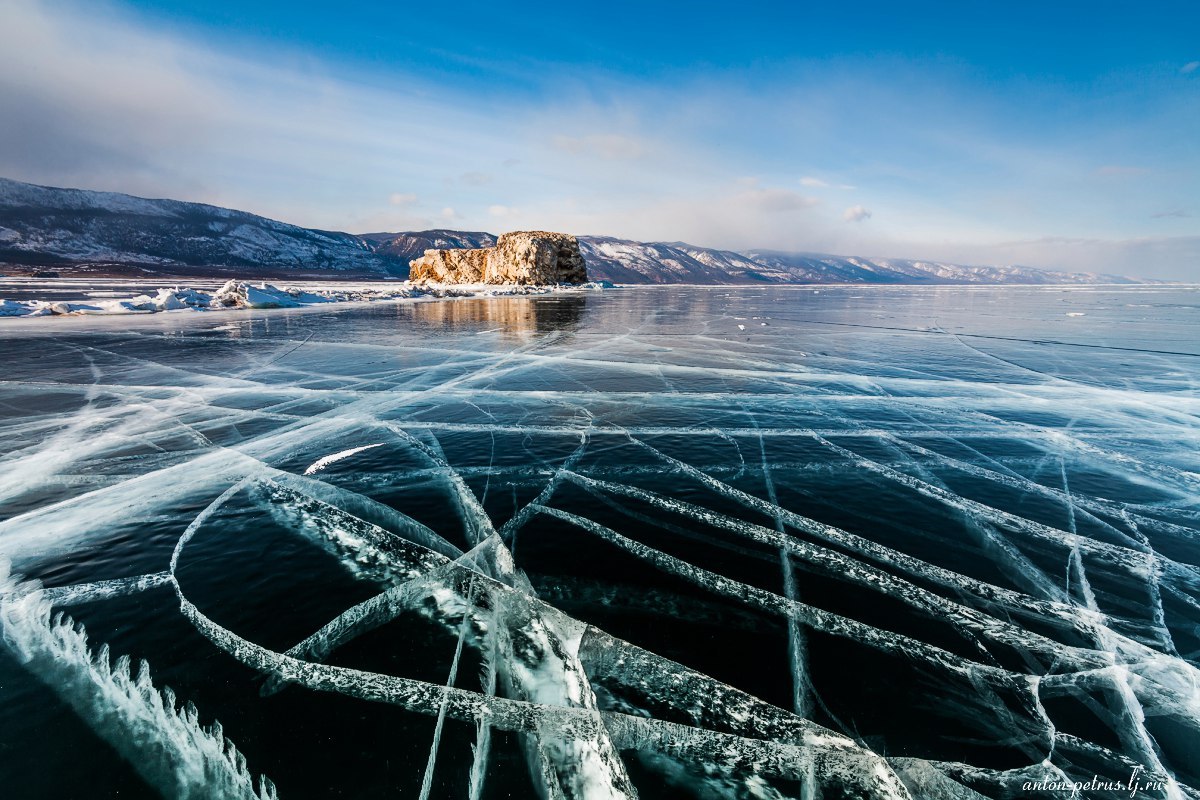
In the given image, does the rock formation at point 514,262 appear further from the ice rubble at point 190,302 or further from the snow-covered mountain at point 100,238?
the snow-covered mountain at point 100,238

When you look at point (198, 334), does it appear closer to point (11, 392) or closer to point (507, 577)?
point (11, 392)

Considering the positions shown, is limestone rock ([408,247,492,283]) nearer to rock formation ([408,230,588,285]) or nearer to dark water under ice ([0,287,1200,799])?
rock formation ([408,230,588,285])

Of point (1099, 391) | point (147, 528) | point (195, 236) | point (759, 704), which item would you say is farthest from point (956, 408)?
point (195, 236)

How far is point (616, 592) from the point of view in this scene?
5.35 meters

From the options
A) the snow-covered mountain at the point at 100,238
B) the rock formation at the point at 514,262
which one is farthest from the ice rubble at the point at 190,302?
the snow-covered mountain at the point at 100,238

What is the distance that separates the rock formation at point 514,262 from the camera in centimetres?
9531

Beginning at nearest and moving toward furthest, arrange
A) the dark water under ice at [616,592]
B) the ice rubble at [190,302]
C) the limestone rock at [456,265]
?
the dark water under ice at [616,592], the ice rubble at [190,302], the limestone rock at [456,265]

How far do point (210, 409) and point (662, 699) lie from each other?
45.1 ft

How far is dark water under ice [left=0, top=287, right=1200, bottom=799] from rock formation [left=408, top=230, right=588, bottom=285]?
8643cm

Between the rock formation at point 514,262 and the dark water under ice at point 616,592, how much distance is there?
3403 inches

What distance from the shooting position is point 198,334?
87.9 feet

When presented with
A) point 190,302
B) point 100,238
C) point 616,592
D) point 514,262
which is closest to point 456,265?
point 514,262

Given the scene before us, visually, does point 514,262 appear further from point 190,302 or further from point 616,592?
point 616,592

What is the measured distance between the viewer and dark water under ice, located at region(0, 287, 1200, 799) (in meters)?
3.54
